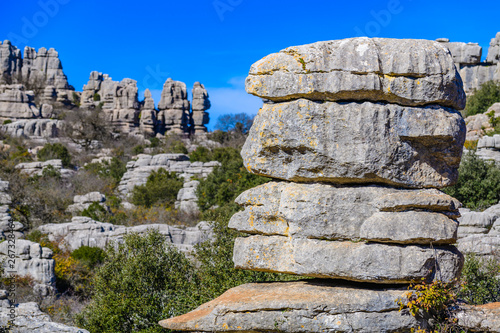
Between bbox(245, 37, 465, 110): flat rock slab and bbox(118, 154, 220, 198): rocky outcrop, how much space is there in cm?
2920

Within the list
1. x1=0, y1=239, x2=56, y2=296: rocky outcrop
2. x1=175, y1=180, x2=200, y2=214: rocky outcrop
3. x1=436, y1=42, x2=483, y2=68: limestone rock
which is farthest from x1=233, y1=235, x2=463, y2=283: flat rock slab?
x1=436, y1=42, x2=483, y2=68: limestone rock

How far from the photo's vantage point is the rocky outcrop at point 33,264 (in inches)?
662

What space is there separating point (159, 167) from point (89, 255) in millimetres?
19177

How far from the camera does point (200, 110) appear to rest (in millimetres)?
65562

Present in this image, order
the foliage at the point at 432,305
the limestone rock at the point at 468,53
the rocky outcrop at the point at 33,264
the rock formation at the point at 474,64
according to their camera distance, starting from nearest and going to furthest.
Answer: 1. the foliage at the point at 432,305
2. the rocky outcrop at the point at 33,264
3. the rock formation at the point at 474,64
4. the limestone rock at the point at 468,53

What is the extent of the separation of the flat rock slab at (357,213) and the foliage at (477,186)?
56.4ft

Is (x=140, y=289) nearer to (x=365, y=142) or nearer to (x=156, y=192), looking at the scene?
(x=365, y=142)

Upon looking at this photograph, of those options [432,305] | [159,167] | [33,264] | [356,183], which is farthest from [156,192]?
[432,305]

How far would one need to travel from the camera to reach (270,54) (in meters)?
6.62

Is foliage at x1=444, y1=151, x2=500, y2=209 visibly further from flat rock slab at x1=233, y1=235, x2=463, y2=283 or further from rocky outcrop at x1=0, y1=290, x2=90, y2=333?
rocky outcrop at x1=0, y1=290, x2=90, y2=333

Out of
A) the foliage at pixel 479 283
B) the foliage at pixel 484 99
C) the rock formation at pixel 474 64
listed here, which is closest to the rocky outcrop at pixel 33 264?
the foliage at pixel 479 283

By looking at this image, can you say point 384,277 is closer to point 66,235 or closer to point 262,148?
point 262,148

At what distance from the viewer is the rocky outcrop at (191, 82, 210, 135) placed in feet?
214

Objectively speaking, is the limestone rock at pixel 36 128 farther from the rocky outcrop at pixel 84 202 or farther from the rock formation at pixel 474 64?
the rock formation at pixel 474 64
